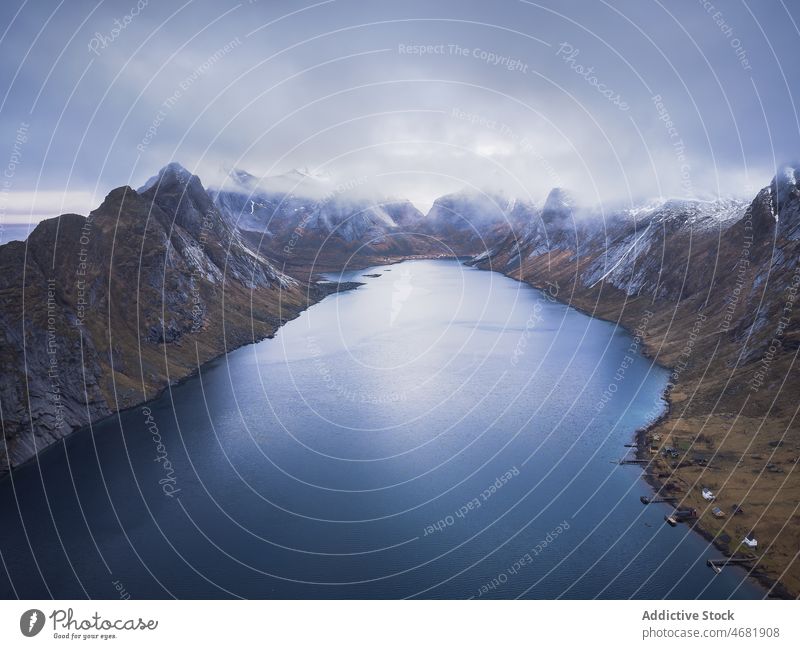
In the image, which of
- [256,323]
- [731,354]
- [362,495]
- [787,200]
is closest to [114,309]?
[256,323]

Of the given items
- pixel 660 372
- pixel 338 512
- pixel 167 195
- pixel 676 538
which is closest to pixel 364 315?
pixel 167 195

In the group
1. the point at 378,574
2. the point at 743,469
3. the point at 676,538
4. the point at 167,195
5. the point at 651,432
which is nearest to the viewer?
the point at 378,574

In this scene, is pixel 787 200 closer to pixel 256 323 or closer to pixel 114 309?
pixel 256 323

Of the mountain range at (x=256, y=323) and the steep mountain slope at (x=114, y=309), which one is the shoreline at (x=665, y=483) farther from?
the steep mountain slope at (x=114, y=309)

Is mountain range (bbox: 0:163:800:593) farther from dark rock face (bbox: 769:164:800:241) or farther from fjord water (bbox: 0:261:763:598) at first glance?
fjord water (bbox: 0:261:763:598)

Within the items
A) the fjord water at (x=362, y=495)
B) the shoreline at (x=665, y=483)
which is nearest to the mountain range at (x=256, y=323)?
the shoreline at (x=665, y=483)

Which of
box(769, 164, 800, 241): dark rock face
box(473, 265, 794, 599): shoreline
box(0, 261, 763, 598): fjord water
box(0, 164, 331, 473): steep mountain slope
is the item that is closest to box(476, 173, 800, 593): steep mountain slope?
box(769, 164, 800, 241): dark rock face

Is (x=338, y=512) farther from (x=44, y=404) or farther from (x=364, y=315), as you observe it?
(x=364, y=315)
